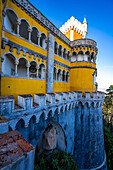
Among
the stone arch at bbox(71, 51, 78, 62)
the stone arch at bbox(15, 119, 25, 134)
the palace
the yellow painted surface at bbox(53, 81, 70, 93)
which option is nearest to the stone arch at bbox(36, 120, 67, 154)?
the palace

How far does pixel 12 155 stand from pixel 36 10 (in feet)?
35.4

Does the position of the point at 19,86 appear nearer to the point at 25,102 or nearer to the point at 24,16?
the point at 25,102

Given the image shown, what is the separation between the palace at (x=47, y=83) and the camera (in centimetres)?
580

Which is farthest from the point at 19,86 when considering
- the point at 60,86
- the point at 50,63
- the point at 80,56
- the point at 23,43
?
the point at 80,56

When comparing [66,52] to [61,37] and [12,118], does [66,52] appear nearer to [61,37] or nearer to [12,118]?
[61,37]

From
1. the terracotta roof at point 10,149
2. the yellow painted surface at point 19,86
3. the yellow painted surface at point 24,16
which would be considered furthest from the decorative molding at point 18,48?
the terracotta roof at point 10,149

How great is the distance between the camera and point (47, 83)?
372 inches

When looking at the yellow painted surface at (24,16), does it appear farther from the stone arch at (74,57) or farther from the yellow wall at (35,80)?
the stone arch at (74,57)

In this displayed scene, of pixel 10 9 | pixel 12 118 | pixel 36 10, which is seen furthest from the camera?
pixel 36 10

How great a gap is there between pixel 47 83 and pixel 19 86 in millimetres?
3282

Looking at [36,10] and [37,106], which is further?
[36,10]

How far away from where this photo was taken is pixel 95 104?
40.0ft

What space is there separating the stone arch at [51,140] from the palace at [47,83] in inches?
6.0

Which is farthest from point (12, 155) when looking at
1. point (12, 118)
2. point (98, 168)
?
point (98, 168)
